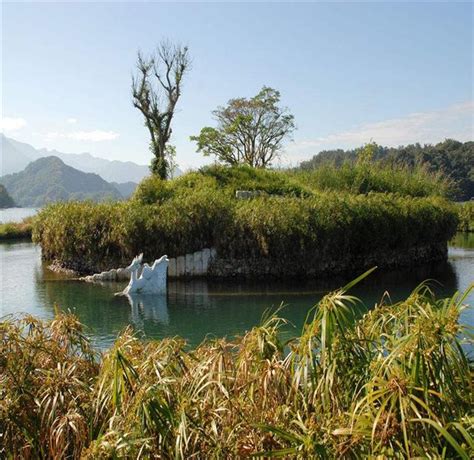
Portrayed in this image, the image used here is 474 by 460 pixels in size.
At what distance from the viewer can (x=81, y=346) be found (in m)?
3.26

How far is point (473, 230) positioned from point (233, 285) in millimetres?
15721

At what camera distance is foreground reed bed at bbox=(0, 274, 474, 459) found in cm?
196

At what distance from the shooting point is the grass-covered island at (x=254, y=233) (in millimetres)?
11781

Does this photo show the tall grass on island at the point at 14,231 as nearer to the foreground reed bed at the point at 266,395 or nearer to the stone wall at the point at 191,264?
the stone wall at the point at 191,264

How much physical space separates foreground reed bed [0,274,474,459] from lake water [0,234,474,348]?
13.0 feet

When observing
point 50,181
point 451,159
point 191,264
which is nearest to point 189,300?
point 191,264

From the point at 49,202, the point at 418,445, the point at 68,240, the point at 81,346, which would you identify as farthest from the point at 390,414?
the point at 49,202

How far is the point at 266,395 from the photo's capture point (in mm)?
2502

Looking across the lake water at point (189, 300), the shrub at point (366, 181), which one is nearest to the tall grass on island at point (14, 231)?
the lake water at point (189, 300)

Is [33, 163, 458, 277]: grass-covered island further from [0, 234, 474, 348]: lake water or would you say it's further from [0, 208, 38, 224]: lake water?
[0, 208, 38, 224]: lake water

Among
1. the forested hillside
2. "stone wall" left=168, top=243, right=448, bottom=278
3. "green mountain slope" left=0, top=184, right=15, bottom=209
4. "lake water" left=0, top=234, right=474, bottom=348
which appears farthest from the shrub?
"green mountain slope" left=0, top=184, right=15, bottom=209

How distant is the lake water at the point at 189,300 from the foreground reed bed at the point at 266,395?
3958mm

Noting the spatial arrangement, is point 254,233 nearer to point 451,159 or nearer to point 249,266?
point 249,266

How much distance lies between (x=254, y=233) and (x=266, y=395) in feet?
30.3
